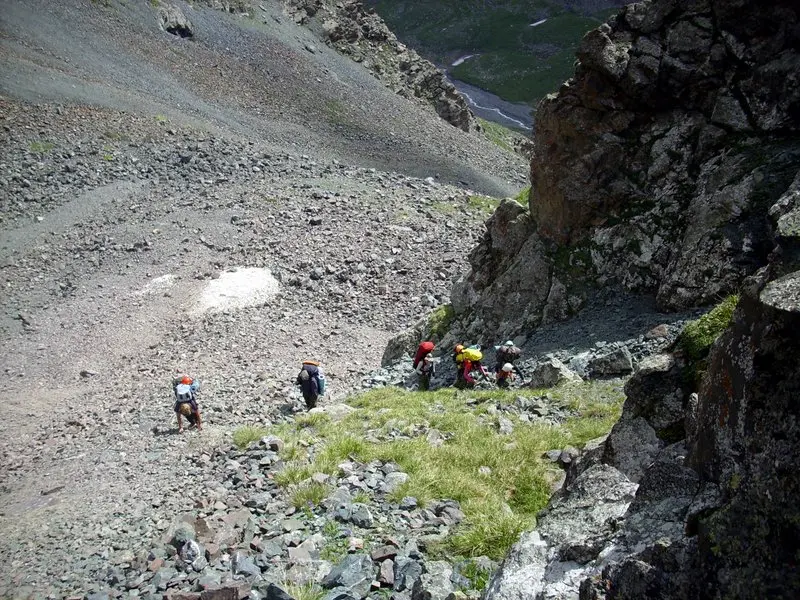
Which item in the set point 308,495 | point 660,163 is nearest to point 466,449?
point 308,495

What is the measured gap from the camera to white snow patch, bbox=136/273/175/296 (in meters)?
29.7

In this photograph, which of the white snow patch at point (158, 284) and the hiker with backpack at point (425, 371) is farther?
the white snow patch at point (158, 284)

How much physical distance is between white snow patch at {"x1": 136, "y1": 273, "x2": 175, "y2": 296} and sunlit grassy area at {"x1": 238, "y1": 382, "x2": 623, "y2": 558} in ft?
52.5

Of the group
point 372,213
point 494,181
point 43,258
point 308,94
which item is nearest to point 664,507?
point 372,213

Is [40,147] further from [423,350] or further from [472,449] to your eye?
[472,449]

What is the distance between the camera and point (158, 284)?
3011 centimetres

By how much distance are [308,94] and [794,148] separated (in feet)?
184

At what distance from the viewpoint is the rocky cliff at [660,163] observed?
16922mm

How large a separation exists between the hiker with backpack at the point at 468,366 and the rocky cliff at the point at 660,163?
2.94 meters

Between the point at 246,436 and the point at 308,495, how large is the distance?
4.50 m

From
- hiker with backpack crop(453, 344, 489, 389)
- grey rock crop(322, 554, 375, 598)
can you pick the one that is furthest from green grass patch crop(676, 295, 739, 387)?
hiker with backpack crop(453, 344, 489, 389)

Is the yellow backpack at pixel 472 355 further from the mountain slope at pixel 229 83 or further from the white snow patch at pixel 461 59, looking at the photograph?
the white snow patch at pixel 461 59

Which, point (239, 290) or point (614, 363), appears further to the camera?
point (239, 290)

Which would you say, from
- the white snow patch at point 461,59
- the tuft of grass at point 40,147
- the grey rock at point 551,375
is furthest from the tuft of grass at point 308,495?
the white snow patch at point 461,59
